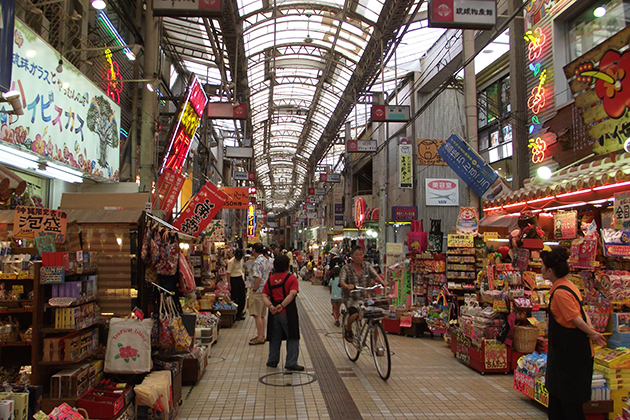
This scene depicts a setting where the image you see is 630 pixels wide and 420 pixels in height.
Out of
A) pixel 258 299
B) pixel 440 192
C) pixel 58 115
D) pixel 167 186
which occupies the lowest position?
pixel 258 299

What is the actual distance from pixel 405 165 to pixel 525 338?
12.7m

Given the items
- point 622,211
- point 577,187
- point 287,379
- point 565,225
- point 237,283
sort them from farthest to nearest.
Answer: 1. point 237,283
2. point 565,225
3. point 577,187
4. point 287,379
5. point 622,211

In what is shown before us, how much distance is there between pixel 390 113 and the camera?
42.2 feet

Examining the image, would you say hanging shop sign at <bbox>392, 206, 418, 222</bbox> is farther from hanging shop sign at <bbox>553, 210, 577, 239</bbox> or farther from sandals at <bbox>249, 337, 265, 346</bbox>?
sandals at <bbox>249, 337, 265, 346</bbox>

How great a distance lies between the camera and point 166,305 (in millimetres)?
4688

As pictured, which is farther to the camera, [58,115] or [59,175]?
[59,175]

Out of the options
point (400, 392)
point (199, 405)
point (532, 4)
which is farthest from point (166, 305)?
point (532, 4)

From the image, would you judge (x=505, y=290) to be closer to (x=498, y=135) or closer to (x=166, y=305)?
(x=166, y=305)

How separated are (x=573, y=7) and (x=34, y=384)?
33.8 ft

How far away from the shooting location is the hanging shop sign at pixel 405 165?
17969 mm

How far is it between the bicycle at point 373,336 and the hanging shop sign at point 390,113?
24.4 ft

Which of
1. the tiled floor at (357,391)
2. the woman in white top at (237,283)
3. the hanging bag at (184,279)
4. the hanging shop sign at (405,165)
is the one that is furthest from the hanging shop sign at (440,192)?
the hanging bag at (184,279)

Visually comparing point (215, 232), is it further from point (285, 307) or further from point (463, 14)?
point (463, 14)

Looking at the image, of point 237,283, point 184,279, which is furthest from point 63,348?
point 237,283
